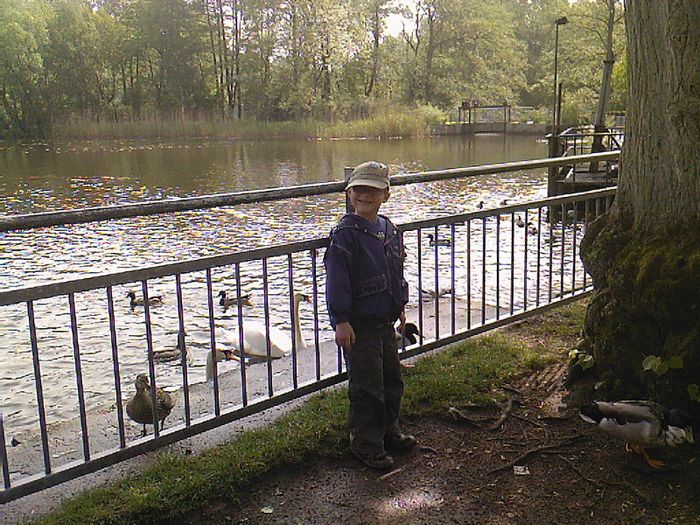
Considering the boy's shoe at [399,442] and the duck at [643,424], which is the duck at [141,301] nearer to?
the boy's shoe at [399,442]

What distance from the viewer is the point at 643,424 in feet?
12.3

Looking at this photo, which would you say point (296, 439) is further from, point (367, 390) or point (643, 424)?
point (643, 424)

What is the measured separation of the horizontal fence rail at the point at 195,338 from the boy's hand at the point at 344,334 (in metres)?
0.51

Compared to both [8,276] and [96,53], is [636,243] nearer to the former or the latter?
[8,276]

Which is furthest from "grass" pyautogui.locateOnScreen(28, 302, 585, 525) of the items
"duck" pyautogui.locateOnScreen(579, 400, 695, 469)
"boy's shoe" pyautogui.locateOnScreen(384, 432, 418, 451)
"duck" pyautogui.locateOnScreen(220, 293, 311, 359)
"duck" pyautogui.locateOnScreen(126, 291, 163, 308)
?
"duck" pyautogui.locateOnScreen(126, 291, 163, 308)

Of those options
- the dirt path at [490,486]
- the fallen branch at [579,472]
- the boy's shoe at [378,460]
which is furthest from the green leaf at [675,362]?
the boy's shoe at [378,460]

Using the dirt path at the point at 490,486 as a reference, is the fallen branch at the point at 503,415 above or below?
above

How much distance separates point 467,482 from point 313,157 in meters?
30.4

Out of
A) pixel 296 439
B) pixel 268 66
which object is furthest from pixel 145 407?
pixel 268 66

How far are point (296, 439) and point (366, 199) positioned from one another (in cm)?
127

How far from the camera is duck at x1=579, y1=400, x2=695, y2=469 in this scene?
12.3 ft

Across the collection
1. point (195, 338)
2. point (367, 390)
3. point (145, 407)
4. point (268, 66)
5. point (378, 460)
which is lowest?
point (195, 338)

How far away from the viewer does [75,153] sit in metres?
36.5

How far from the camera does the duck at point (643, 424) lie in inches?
147
